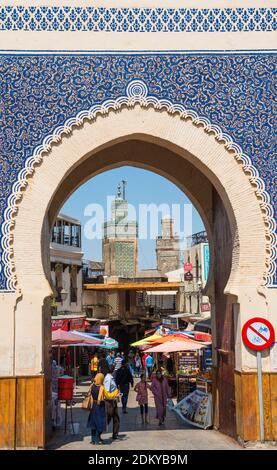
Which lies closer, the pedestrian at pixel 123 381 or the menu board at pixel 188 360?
the pedestrian at pixel 123 381

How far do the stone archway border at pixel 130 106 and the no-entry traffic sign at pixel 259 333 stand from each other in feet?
1.49

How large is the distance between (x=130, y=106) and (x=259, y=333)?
2971 millimetres

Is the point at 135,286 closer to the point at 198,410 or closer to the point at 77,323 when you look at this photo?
the point at 77,323

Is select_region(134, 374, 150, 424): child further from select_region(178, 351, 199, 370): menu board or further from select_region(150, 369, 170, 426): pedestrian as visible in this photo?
select_region(178, 351, 199, 370): menu board

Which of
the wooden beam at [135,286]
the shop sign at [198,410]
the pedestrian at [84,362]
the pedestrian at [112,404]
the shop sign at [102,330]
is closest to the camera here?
the pedestrian at [112,404]

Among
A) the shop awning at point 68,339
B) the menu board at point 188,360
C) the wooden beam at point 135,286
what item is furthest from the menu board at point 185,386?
the wooden beam at point 135,286

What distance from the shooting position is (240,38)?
7496mm

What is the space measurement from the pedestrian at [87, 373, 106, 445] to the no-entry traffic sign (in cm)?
194

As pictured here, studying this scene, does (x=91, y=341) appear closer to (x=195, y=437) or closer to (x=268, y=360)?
(x=195, y=437)

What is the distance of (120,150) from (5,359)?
3.65m

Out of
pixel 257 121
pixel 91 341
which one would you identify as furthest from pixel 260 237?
pixel 91 341

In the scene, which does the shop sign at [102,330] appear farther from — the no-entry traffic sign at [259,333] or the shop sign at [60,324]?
the no-entry traffic sign at [259,333]

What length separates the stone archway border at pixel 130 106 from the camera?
7004 millimetres

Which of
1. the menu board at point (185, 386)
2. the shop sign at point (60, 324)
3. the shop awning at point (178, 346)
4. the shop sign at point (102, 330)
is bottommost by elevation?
the menu board at point (185, 386)
